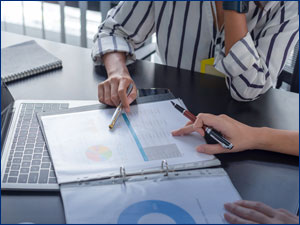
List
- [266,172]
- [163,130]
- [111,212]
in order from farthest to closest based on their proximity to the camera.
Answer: [163,130] → [266,172] → [111,212]

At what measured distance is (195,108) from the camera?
1003mm

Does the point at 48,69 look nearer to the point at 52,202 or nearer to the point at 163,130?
the point at 163,130

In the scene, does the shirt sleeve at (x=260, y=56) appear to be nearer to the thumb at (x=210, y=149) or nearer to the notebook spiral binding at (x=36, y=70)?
the thumb at (x=210, y=149)

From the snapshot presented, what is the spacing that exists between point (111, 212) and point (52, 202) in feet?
0.40

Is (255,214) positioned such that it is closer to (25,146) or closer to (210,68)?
(25,146)

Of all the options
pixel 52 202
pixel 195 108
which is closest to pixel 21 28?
pixel 195 108

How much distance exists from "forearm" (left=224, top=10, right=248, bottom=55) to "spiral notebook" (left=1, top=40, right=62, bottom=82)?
1.85ft

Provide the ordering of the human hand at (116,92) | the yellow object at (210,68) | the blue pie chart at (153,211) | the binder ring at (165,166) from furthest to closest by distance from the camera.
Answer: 1. the yellow object at (210,68)
2. the human hand at (116,92)
3. the binder ring at (165,166)
4. the blue pie chart at (153,211)

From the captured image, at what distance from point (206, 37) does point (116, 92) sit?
0.48 metres

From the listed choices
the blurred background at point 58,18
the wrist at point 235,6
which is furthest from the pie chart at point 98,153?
the blurred background at point 58,18

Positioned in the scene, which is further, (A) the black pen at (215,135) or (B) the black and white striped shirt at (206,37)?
(B) the black and white striped shirt at (206,37)

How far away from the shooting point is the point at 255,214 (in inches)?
24.8

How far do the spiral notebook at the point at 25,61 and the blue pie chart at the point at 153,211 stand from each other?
66 cm

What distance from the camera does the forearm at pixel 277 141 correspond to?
2.72 feet
